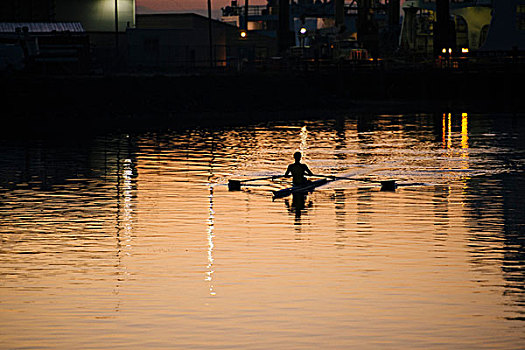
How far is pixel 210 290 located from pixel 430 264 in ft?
14.4

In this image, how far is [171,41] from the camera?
302ft

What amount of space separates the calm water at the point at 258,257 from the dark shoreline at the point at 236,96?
2498 cm

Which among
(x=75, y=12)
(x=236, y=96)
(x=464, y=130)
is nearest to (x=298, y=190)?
(x=464, y=130)

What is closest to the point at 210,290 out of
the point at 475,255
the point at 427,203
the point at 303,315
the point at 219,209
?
the point at 303,315

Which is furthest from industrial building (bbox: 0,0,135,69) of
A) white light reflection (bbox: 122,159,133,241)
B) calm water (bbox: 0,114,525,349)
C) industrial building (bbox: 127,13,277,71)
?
calm water (bbox: 0,114,525,349)

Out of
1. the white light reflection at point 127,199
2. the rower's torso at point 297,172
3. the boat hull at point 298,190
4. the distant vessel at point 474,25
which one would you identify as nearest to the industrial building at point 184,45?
the distant vessel at point 474,25

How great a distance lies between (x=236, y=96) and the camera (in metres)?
70.8

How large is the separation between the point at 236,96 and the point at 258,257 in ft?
171

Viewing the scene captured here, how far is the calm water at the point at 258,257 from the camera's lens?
14203 millimetres

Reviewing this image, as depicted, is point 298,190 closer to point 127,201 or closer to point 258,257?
point 127,201

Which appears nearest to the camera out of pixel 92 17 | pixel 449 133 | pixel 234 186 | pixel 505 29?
pixel 234 186

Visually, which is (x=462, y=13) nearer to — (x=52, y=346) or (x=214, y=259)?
(x=214, y=259)

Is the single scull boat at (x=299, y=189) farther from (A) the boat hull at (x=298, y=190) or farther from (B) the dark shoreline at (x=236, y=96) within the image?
(B) the dark shoreline at (x=236, y=96)

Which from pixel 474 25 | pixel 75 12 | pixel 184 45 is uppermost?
pixel 75 12
